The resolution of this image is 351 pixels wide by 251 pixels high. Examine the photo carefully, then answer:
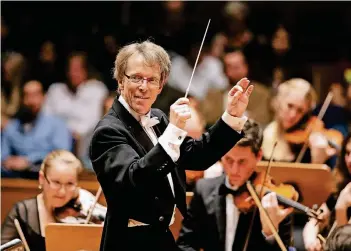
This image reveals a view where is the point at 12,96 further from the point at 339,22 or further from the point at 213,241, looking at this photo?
the point at 213,241

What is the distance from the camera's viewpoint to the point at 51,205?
13.2ft

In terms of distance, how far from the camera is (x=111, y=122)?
295cm

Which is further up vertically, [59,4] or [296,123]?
[59,4]

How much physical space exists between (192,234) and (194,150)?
1.02 metres

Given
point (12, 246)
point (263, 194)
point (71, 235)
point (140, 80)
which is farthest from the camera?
point (263, 194)

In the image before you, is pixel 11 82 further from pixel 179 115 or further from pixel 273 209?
pixel 179 115

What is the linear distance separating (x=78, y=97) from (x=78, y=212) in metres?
3.21

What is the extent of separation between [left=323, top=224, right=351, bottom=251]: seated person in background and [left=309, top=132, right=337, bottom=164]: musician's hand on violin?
2.39m

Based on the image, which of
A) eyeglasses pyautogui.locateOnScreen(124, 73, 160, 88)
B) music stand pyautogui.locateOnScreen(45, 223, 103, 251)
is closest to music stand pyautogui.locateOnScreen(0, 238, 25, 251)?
music stand pyautogui.locateOnScreen(45, 223, 103, 251)

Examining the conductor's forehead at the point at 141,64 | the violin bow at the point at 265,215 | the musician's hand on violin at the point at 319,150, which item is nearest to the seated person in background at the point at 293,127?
the musician's hand on violin at the point at 319,150

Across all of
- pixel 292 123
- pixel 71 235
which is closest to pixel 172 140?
pixel 71 235

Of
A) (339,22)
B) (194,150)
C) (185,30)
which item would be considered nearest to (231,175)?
(194,150)

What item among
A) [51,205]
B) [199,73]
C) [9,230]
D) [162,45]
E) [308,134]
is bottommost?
[9,230]

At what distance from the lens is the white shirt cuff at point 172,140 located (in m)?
2.76
